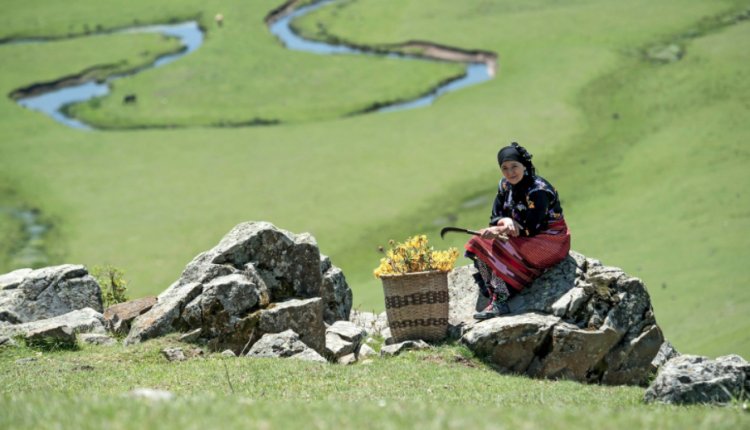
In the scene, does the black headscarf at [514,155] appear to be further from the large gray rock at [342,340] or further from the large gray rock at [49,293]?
the large gray rock at [49,293]

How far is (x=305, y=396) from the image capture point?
36.1ft

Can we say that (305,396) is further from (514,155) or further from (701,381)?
(514,155)

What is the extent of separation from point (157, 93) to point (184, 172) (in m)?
12.4

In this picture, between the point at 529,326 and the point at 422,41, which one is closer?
the point at 529,326

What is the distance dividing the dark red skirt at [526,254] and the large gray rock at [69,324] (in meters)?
6.23

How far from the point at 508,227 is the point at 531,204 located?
1.55 feet

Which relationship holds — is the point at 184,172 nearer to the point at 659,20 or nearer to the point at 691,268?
the point at 691,268

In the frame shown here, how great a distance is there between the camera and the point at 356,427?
22.1 ft

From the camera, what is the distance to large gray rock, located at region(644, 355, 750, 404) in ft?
35.8

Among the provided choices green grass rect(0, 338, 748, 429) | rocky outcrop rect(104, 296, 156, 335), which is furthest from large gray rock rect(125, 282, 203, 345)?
rocky outcrop rect(104, 296, 156, 335)

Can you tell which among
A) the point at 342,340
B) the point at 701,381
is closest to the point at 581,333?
the point at 701,381

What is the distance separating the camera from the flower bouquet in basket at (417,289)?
49.8 ft

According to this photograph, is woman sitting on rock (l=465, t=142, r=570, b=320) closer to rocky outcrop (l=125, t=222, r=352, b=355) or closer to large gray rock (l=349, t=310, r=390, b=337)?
rocky outcrop (l=125, t=222, r=352, b=355)

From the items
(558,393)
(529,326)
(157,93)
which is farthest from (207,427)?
(157,93)
